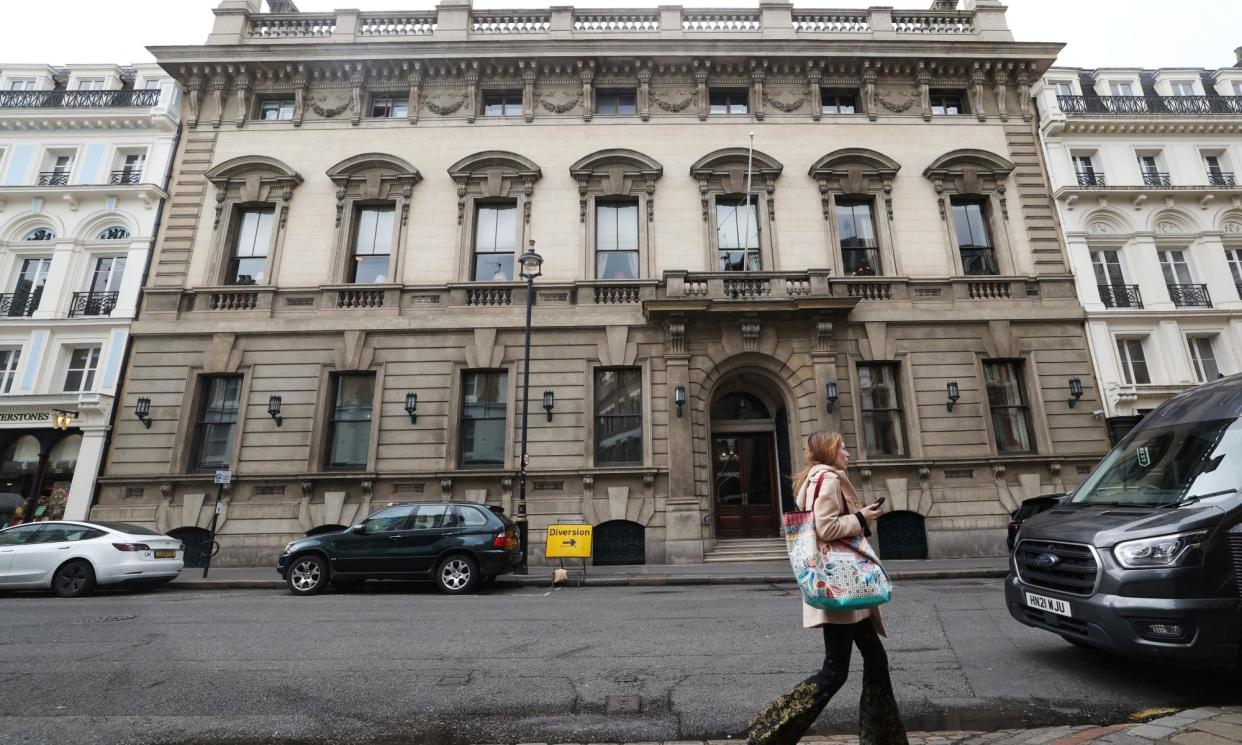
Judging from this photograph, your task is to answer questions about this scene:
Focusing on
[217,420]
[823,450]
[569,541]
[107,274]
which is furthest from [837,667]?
[107,274]

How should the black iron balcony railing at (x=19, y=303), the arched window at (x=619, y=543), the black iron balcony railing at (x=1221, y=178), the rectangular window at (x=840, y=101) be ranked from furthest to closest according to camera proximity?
the rectangular window at (x=840, y=101)
the black iron balcony railing at (x=1221, y=178)
the black iron balcony railing at (x=19, y=303)
the arched window at (x=619, y=543)

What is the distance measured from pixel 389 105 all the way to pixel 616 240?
28.4ft

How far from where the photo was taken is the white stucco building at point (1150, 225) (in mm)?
16125

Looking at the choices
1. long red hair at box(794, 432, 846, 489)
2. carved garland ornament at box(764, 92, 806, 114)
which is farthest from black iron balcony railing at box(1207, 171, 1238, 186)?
long red hair at box(794, 432, 846, 489)

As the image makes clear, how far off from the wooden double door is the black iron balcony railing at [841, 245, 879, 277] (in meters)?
5.45

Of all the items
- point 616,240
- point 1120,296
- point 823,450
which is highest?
point 616,240

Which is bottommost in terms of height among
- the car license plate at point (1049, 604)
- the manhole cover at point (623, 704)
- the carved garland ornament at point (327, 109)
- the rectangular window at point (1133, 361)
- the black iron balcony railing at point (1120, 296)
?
the manhole cover at point (623, 704)

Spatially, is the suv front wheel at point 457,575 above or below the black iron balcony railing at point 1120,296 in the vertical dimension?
below

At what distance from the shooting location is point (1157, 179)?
1791cm

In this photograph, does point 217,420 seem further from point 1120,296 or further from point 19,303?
point 1120,296

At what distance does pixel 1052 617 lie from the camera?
470cm

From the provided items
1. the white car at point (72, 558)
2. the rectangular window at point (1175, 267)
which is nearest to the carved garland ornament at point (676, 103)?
the rectangular window at point (1175, 267)

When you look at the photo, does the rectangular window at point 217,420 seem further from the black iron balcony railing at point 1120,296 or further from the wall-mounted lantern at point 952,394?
the black iron balcony railing at point 1120,296

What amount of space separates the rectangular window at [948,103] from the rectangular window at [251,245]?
826 inches
